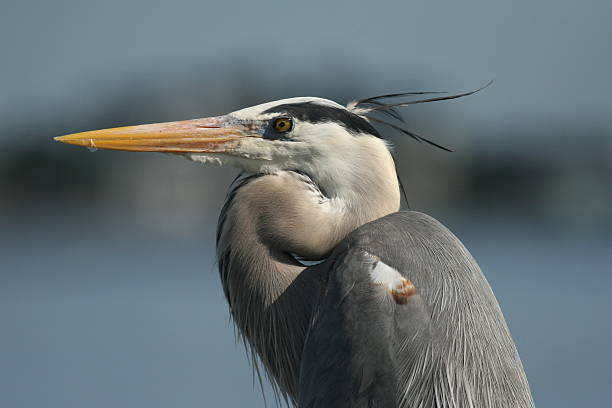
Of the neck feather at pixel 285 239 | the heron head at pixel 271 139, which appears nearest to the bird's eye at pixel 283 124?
the heron head at pixel 271 139

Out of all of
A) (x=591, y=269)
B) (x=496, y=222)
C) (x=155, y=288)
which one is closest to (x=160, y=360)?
(x=155, y=288)

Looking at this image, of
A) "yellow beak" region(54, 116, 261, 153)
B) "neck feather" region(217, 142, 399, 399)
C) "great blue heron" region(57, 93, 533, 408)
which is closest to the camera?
"great blue heron" region(57, 93, 533, 408)

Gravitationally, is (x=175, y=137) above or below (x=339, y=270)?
above

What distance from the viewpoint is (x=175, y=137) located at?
377cm

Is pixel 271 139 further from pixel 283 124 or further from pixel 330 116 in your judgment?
pixel 330 116

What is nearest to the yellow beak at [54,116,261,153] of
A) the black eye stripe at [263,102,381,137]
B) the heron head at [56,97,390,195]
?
the heron head at [56,97,390,195]

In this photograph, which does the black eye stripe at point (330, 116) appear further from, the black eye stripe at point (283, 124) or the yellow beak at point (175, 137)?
the yellow beak at point (175, 137)

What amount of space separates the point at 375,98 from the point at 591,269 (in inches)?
989

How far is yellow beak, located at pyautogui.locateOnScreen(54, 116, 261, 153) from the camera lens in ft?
12.2

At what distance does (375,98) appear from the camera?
3924mm

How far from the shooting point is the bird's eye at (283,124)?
143 inches

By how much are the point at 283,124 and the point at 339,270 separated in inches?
27.3

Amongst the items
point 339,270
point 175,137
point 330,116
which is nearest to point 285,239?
point 339,270

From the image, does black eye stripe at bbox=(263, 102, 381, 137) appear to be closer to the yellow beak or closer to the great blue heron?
the great blue heron
